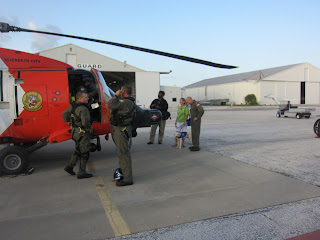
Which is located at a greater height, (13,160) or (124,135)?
(124,135)

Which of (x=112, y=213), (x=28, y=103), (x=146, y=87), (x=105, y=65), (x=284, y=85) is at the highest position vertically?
(x=105, y=65)

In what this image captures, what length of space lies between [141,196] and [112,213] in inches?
29.8

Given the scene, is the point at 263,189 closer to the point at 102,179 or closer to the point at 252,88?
the point at 102,179

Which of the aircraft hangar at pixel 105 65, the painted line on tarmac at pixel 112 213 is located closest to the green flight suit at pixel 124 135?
the painted line on tarmac at pixel 112 213

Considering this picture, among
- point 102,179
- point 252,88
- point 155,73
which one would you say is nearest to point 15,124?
point 102,179

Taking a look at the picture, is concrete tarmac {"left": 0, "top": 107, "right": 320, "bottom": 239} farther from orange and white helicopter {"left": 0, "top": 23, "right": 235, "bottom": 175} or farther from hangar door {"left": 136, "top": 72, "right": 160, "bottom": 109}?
hangar door {"left": 136, "top": 72, "right": 160, "bottom": 109}

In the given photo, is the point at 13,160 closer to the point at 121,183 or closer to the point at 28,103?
the point at 28,103

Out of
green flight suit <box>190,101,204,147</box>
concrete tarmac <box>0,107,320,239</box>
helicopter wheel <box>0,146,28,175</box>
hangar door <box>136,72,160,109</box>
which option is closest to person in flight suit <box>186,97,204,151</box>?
green flight suit <box>190,101,204,147</box>

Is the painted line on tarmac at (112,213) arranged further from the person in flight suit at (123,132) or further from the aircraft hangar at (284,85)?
the aircraft hangar at (284,85)

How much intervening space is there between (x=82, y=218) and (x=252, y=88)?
5196 cm

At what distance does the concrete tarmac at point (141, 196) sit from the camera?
340 centimetres

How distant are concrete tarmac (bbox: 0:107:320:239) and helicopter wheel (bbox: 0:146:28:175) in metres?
0.20

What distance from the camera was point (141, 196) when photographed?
4.38 metres

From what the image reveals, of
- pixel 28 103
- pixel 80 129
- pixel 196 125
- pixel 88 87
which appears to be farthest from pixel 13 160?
pixel 196 125
